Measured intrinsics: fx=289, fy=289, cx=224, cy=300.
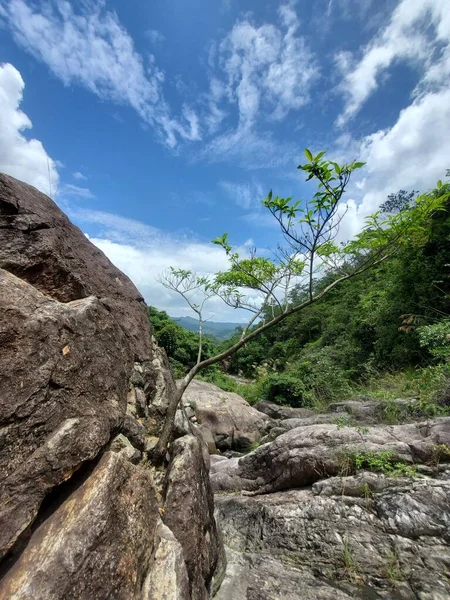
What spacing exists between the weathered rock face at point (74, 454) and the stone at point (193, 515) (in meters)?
0.01

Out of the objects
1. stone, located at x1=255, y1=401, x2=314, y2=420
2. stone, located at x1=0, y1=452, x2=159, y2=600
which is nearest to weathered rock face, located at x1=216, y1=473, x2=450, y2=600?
stone, located at x1=0, y1=452, x2=159, y2=600

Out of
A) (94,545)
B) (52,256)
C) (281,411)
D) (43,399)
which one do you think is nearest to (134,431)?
(94,545)

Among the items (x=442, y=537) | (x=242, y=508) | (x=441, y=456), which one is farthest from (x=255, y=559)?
(x=441, y=456)

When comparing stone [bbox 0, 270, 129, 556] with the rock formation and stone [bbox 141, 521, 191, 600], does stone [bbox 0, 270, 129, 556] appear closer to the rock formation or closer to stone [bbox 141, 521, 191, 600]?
stone [bbox 141, 521, 191, 600]

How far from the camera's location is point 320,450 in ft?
18.9

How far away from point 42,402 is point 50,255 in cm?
175

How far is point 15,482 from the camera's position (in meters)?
1.85

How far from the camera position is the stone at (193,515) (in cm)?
299

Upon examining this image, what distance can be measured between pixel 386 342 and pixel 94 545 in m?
14.5

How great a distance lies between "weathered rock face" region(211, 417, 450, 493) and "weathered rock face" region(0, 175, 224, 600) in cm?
252

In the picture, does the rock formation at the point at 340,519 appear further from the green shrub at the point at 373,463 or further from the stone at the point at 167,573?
the stone at the point at 167,573

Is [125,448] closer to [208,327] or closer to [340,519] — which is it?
[340,519]

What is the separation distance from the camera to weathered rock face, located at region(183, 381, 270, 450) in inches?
513

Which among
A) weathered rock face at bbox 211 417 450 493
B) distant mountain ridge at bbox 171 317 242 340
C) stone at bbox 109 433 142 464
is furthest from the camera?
distant mountain ridge at bbox 171 317 242 340
